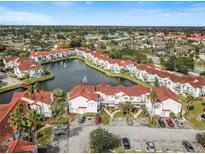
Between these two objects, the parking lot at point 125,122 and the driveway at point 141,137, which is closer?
the driveway at point 141,137

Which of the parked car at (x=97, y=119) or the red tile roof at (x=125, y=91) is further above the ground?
the red tile roof at (x=125, y=91)

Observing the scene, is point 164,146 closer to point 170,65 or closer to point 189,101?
point 189,101

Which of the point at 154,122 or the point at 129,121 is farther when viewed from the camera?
the point at 129,121

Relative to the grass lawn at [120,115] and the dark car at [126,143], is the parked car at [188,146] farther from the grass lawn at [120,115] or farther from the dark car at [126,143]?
the grass lawn at [120,115]

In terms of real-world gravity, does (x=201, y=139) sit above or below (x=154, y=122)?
above

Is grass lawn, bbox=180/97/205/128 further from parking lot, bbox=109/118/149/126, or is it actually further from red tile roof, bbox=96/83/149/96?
red tile roof, bbox=96/83/149/96

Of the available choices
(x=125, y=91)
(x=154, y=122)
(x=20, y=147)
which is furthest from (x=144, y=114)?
(x=20, y=147)

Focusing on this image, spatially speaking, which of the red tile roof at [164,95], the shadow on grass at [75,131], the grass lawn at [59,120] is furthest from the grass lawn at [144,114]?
the grass lawn at [59,120]

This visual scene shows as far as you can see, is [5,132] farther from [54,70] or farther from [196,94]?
[54,70]
